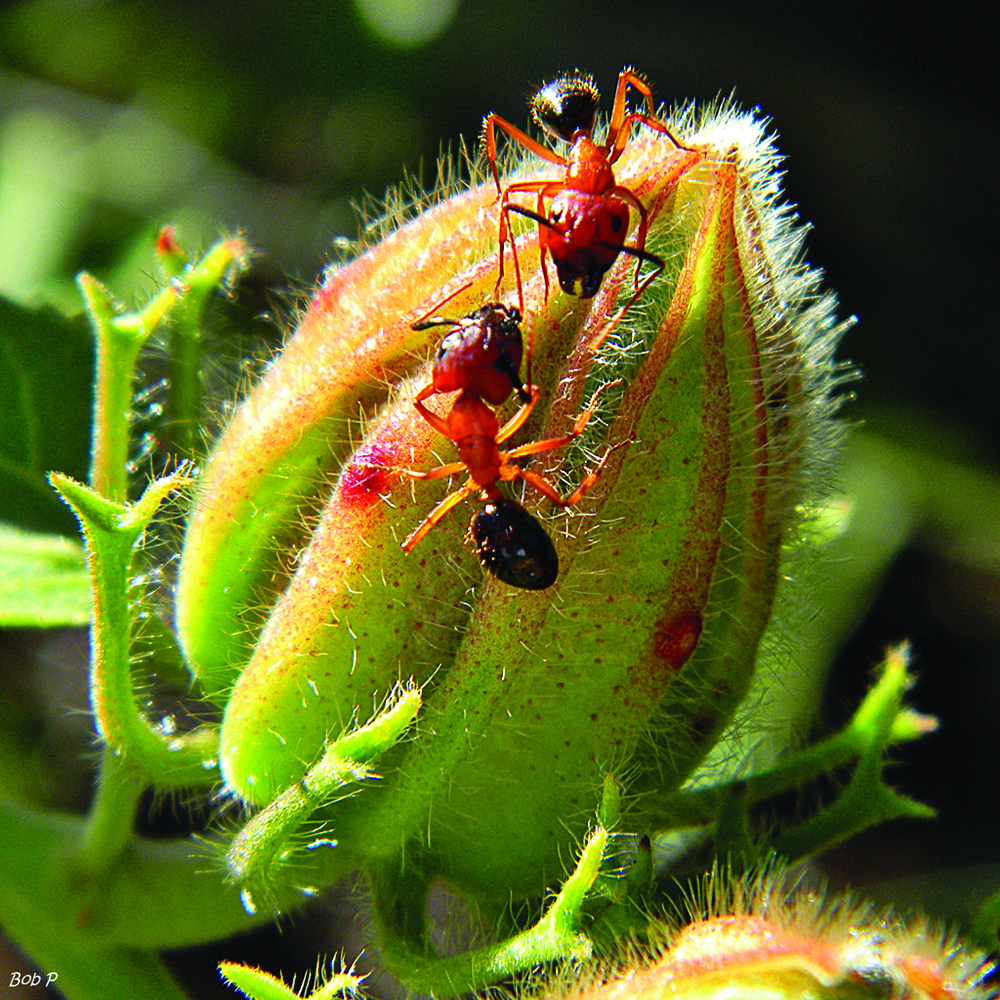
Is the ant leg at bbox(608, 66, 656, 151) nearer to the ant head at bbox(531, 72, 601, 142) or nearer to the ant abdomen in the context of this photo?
the ant head at bbox(531, 72, 601, 142)

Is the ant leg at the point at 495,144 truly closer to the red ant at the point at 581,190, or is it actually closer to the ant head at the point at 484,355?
the red ant at the point at 581,190

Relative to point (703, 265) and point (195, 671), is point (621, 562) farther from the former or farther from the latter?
point (195, 671)

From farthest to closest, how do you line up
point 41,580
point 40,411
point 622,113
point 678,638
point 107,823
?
point 40,411
point 41,580
point 107,823
point 622,113
point 678,638

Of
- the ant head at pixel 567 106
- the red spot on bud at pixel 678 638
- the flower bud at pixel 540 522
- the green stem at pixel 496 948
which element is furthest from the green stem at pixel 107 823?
the ant head at pixel 567 106

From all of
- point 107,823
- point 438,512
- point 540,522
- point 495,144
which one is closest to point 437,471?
point 438,512

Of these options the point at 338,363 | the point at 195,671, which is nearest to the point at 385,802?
the point at 195,671

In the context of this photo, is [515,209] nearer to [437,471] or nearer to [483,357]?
[483,357]
